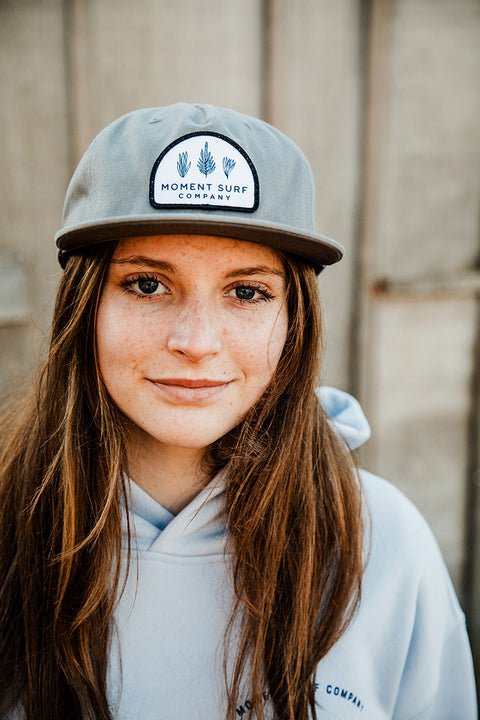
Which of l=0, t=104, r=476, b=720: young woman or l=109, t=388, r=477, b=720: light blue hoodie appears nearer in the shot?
l=0, t=104, r=476, b=720: young woman

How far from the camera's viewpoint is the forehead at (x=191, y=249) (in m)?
1.08

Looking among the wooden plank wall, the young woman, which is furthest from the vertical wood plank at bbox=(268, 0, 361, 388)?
the young woman

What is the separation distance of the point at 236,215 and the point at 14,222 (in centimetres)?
146

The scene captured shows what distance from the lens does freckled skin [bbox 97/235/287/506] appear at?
1.09 metres

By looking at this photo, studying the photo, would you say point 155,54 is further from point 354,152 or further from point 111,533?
Result: point 111,533

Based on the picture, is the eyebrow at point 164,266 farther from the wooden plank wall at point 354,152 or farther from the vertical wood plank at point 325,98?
the vertical wood plank at point 325,98

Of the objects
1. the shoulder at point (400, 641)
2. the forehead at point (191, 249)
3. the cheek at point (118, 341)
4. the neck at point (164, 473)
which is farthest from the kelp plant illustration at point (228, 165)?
the shoulder at point (400, 641)

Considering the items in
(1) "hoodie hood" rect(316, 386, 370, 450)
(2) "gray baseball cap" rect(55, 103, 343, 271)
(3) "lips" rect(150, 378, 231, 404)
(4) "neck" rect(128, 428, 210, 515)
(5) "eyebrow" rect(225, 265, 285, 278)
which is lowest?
(4) "neck" rect(128, 428, 210, 515)

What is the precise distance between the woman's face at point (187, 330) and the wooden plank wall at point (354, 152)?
982 mm

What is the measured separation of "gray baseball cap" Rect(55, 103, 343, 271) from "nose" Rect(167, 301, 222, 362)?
0.16 meters

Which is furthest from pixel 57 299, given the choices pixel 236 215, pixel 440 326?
pixel 440 326

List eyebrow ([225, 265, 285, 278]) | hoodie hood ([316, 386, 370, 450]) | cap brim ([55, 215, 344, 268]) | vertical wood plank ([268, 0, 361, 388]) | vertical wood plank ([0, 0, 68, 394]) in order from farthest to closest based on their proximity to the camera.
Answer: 1. vertical wood plank ([268, 0, 361, 388])
2. vertical wood plank ([0, 0, 68, 394])
3. hoodie hood ([316, 386, 370, 450])
4. eyebrow ([225, 265, 285, 278])
5. cap brim ([55, 215, 344, 268])

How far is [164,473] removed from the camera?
1.33 metres

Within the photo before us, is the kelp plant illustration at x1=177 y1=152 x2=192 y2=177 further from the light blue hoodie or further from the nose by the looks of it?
the light blue hoodie
